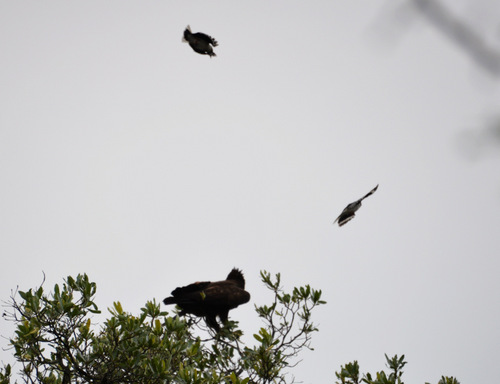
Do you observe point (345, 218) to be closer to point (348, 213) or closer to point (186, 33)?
point (348, 213)

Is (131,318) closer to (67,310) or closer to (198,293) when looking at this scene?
(67,310)

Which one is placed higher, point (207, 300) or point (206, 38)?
point (206, 38)

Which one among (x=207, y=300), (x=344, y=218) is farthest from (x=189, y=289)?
(x=344, y=218)

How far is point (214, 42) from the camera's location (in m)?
7.59

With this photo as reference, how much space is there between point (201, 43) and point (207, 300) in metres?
4.58

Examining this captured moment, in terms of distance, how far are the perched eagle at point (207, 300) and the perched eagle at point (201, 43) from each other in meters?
4.23

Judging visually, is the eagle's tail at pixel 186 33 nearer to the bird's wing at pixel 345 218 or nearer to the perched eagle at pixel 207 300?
the bird's wing at pixel 345 218

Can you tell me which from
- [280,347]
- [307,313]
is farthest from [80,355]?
[307,313]

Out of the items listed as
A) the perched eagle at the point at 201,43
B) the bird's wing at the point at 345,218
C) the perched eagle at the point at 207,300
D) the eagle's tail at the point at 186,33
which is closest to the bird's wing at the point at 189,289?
the perched eagle at the point at 207,300

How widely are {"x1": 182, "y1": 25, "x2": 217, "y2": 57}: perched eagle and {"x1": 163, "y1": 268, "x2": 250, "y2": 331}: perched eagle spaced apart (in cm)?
423

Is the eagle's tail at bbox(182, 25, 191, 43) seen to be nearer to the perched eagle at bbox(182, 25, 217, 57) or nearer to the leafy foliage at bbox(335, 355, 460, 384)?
the perched eagle at bbox(182, 25, 217, 57)

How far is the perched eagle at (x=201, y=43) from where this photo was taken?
24.8 feet

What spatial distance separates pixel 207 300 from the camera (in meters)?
8.16

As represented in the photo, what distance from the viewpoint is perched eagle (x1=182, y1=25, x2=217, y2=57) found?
24.8 ft
